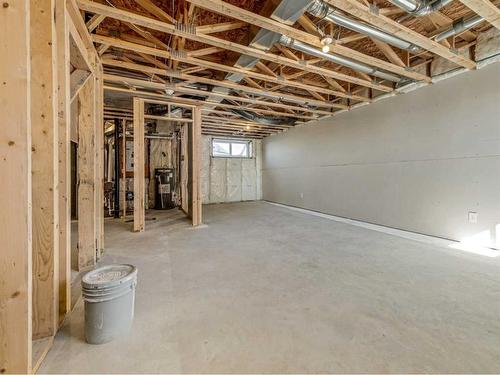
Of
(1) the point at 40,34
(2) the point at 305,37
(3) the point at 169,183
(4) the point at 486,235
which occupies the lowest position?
(4) the point at 486,235

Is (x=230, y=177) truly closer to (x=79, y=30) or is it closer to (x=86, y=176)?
(x=86, y=176)

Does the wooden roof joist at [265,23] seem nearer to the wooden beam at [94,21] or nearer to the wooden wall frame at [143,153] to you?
the wooden beam at [94,21]

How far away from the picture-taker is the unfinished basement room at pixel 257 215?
124 centimetres

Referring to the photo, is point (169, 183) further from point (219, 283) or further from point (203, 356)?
point (203, 356)

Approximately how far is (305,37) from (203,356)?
3009 mm

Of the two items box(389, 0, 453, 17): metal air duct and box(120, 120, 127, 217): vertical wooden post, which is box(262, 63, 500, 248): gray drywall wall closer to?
box(389, 0, 453, 17): metal air duct

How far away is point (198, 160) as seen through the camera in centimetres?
462

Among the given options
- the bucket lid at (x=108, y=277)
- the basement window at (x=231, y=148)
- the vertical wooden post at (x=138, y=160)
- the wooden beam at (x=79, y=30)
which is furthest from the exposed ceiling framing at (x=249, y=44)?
the basement window at (x=231, y=148)

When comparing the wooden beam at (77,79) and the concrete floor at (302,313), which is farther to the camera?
the wooden beam at (77,79)

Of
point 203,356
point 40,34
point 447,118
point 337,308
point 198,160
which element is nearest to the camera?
point 203,356

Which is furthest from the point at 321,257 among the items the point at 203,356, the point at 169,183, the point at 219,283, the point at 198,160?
the point at 169,183

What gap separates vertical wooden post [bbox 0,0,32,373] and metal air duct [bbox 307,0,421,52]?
2.10 meters

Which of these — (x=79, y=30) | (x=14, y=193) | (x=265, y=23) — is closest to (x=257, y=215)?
(x=265, y=23)

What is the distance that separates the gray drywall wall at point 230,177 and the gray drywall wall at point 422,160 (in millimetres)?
3314
